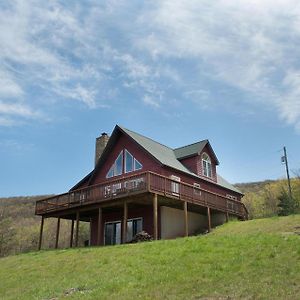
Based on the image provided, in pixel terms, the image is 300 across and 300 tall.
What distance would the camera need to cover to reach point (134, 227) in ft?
92.8

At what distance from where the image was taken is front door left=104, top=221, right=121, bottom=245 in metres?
29.2

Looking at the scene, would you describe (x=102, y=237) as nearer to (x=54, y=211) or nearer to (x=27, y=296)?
(x=54, y=211)

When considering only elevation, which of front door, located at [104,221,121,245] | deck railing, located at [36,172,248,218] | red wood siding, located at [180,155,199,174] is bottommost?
front door, located at [104,221,121,245]

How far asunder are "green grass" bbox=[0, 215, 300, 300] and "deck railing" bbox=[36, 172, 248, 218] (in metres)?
5.31

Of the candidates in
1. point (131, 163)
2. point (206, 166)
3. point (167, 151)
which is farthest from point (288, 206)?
point (131, 163)

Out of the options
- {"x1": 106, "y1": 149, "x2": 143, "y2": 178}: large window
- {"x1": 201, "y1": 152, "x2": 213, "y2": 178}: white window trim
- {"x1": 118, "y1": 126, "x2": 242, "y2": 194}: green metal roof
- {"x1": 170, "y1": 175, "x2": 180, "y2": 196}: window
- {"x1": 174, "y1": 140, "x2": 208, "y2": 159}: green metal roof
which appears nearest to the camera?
{"x1": 170, "y1": 175, "x2": 180, "y2": 196}: window

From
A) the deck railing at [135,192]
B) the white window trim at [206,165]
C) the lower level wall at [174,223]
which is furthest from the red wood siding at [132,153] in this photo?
the white window trim at [206,165]

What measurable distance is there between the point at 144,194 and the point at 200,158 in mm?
9122

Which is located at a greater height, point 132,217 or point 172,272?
point 132,217

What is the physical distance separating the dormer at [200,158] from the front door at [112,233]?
22.4ft

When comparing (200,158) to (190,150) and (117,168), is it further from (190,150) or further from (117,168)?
(117,168)

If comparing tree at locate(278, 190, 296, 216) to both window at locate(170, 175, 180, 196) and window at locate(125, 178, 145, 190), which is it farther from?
window at locate(125, 178, 145, 190)

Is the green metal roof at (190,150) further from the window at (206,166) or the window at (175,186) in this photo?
the window at (175,186)

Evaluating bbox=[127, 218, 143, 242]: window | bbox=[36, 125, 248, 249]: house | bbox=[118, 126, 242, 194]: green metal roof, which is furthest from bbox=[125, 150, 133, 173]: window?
bbox=[127, 218, 143, 242]: window
